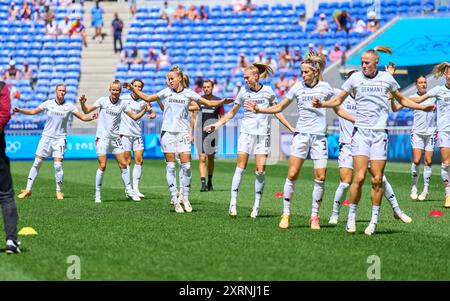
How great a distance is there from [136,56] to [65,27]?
4210 mm

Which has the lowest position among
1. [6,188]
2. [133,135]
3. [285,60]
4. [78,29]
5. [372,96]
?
[133,135]

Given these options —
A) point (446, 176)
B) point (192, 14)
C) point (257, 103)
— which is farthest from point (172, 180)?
point (192, 14)

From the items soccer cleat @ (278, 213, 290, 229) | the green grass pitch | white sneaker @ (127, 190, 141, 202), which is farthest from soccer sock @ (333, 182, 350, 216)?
white sneaker @ (127, 190, 141, 202)

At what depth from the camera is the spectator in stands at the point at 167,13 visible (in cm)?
4975

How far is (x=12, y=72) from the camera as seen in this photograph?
47.2m

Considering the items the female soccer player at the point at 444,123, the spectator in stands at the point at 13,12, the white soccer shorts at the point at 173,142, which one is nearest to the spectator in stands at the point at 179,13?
the spectator in stands at the point at 13,12

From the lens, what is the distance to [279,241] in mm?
12688

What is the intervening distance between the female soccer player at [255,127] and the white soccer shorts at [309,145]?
1404 mm

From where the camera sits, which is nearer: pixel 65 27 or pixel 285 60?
pixel 285 60

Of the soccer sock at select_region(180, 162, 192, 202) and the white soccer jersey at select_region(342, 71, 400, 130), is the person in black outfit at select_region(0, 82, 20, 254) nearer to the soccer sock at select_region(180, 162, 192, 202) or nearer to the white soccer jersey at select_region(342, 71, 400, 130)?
the white soccer jersey at select_region(342, 71, 400, 130)

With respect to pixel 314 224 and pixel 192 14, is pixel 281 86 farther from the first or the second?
pixel 314 224

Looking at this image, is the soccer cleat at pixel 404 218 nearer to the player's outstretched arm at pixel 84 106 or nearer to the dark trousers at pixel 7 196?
the dark trousers at pixel 7 196

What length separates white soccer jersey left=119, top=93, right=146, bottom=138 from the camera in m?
21.2
